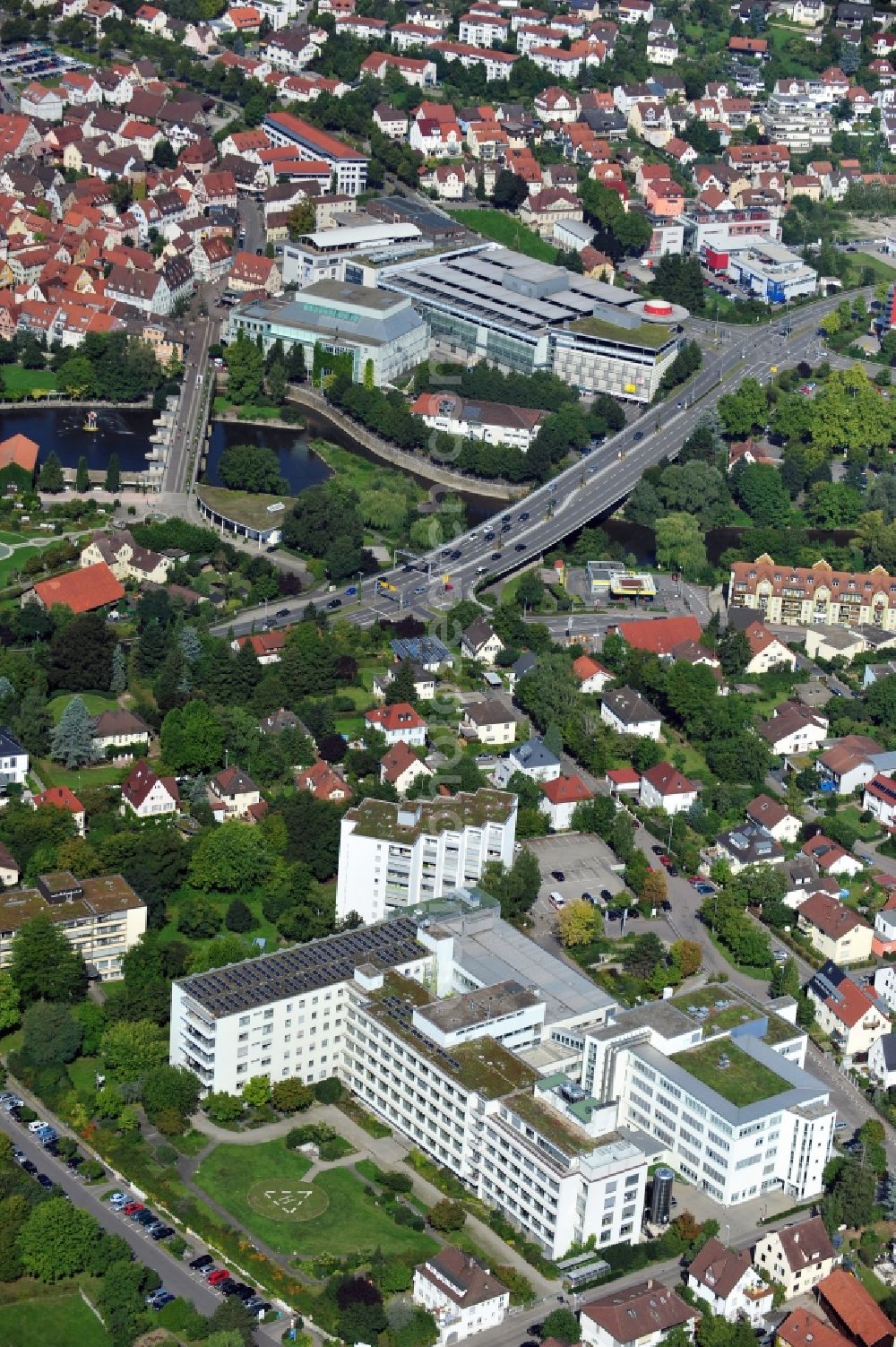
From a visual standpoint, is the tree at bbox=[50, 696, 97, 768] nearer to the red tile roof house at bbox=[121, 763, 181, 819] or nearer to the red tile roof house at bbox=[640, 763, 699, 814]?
the red tile roof house at bbox=[121, 763, 181, 819]

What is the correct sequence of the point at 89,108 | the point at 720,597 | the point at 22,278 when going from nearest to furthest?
the point at 720,597, the point at 22,278, the point at 89,108

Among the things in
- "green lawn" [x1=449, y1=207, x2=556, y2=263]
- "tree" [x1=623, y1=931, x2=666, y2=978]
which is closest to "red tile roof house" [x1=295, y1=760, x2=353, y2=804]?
"tree" [x1=623, y1=931, x2=666, y2=978]

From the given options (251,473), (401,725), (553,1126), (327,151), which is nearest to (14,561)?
(251,473)

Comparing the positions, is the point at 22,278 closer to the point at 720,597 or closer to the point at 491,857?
the point at 720,597

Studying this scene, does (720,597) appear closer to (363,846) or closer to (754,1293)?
(363,846)

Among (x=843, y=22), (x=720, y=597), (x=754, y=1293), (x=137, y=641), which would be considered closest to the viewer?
(x=754, y=1293)

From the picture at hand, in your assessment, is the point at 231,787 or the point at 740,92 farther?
the point at 740,92

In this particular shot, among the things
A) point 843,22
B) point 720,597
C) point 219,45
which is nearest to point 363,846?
point 720,597
